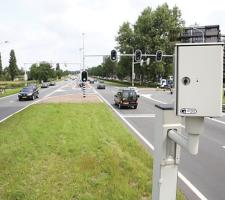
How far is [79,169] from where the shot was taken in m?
8.50

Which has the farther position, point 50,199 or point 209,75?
point 50,199

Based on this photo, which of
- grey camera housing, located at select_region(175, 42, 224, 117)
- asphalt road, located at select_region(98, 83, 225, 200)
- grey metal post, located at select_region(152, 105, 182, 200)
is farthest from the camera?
asphalt road, located at select_region(98, 83, 225, 200)

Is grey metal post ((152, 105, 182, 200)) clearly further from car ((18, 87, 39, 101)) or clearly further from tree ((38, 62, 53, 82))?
tree ((38, 62, 53, 82))

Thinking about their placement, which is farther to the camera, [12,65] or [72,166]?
[12,65]

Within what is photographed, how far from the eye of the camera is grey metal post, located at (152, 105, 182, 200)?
2.54m

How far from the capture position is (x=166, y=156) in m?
2.54

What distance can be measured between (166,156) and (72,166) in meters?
6.56

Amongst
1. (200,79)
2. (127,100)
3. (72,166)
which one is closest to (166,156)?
(200,79)

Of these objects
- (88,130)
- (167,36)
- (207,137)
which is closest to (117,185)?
(88,130)

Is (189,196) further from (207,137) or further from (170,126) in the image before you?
(207,137)

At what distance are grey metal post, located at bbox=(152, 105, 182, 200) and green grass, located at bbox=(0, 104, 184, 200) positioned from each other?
4203mm

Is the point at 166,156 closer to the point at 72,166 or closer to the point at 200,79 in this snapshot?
the point at 200,79

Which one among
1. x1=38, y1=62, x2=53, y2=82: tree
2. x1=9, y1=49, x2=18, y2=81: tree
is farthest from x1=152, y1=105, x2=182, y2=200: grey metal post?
x1=9, y1=49, x2=18, y2=81: tree

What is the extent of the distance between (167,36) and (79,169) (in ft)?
250
